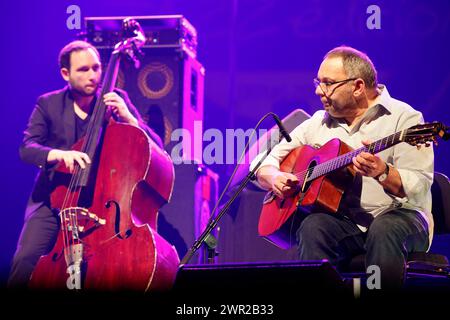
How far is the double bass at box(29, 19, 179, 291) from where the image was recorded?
4434 millimetres

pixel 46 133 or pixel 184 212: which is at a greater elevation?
pixel 46 133

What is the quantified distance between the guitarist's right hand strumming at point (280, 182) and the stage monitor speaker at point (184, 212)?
1.07 m

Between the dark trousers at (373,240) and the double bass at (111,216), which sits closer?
the dark trousers at (373,240)

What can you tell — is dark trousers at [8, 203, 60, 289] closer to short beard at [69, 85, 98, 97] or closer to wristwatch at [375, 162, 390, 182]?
short beard at [69, 85, 98, 97]

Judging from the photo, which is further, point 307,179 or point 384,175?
point 307,179

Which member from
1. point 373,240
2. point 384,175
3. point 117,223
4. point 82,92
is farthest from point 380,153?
point 82,92

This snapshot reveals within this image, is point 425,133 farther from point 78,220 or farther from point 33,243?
point 33,243

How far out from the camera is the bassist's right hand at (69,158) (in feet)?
15.7

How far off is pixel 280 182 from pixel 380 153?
56 centimetres

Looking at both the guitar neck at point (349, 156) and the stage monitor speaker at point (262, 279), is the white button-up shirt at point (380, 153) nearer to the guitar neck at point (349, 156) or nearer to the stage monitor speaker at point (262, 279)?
the guitar neck at point (349, 156)

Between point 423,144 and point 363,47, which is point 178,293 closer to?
point 423,144

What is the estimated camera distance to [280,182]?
4.11m

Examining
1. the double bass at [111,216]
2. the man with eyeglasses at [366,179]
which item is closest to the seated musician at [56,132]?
the double bass at [111,216]

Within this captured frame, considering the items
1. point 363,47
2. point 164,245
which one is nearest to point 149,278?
point 164,245
